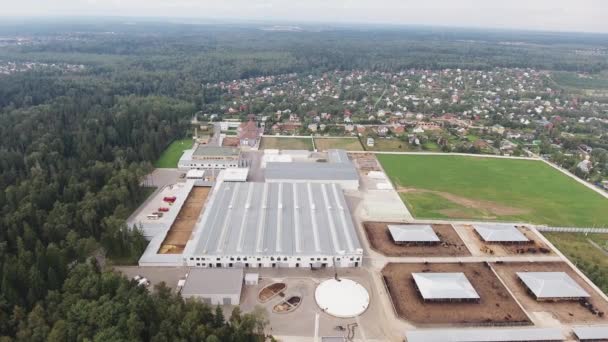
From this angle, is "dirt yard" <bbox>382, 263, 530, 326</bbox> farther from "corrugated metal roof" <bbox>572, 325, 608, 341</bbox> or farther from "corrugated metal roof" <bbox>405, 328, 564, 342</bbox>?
"corrugated metal roof" <bbox>572, 325, 608, 341</bbox>

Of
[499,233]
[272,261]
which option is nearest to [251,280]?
[272,261]

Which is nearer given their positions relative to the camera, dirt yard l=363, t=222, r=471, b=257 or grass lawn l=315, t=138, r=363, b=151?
dirt yard l=363, t=222, r=471, b=257

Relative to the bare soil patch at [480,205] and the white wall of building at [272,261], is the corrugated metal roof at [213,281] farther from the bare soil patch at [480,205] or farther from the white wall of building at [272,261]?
the bare soil patch at [480,205]

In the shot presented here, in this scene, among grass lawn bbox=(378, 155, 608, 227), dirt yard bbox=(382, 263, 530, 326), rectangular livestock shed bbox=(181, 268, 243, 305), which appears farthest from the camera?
grass lawn bbox=(378, 155, 608, 227)

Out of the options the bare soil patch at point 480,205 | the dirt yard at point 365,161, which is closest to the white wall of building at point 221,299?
the bare soil patch at point 480,205

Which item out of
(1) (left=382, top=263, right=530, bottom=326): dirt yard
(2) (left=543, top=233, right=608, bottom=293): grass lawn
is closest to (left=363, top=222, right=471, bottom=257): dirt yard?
(1) (left=382, top=263, right=530, bottom=326): dirt yard

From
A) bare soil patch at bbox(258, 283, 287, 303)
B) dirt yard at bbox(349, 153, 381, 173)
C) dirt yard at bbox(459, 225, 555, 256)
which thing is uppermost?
dirt yard at bbox(349, 153, 381, 173)

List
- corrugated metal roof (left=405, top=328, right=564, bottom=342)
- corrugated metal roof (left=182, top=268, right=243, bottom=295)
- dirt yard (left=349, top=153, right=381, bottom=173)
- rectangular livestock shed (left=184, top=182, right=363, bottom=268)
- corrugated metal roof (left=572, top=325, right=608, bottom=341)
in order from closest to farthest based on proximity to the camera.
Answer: corrugated metal roof (left=405, top=328, right=564, bottom=342) → corrugated metal roof (left=572, top=325, right=608, bottom=341) → corrugated metal roof (left=182, top=268, right=243, bottom=295) → rectangular livestock shed (left=184, top=182, right=363, bottom=268) → dirt yard (left=349, top=153, right=381, bottom=173)

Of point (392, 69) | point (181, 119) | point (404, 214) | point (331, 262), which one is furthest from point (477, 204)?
point (392, 69)

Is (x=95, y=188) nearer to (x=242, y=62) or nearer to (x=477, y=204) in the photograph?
(x=477, y=204)
